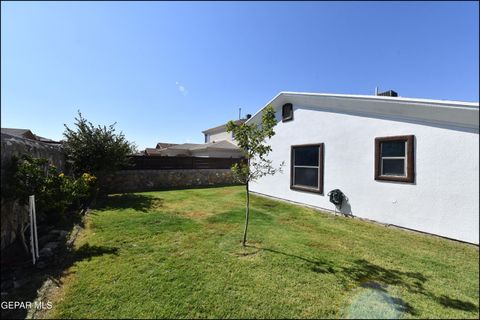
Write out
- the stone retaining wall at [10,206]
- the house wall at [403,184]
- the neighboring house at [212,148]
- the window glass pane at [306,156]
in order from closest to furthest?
the stone retaining wall at [10,206] → the house wall at [403,184] → the window glass pane at [306,156] → the neighboring house at [212,148]

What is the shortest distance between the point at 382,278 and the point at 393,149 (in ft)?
12.4

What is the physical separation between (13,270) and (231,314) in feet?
Answer: 12.3

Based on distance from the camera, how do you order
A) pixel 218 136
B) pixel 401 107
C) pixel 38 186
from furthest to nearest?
pixel 218 136
pixel 401 107
pixel 38 186

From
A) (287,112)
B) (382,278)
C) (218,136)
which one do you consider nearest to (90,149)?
(287,112)

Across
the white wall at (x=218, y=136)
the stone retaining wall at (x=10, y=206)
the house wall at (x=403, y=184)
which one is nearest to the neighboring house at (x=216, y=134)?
the white wall at (x=218, y=136)

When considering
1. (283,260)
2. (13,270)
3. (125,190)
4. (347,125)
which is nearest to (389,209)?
(347,125)

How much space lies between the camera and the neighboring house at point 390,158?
4.64 m

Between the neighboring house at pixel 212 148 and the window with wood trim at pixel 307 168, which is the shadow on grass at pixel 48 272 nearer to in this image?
the window with wood trim at pixel 307 168

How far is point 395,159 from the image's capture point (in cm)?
607

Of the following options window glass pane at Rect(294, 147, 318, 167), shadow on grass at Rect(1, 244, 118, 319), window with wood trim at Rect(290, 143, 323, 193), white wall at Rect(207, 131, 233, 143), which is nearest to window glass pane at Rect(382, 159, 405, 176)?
window with wood trim at Rect(290, 143, 323, 193)

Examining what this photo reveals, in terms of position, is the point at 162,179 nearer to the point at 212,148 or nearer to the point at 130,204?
the point at 130,204

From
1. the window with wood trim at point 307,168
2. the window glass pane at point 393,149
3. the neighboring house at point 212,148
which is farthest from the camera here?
the neighboring house at point 212,148

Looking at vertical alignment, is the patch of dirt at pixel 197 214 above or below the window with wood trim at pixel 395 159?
below

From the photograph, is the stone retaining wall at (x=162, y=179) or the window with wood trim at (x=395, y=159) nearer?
the window with wood trim at (x=395, y=159)
